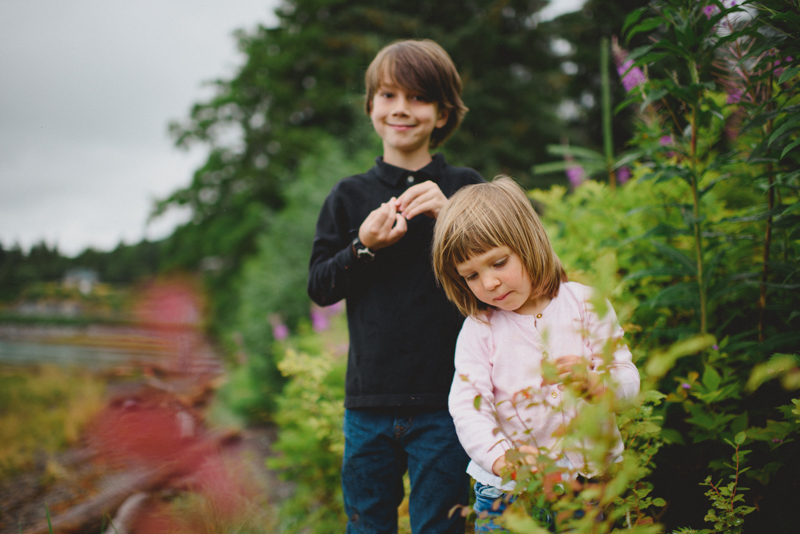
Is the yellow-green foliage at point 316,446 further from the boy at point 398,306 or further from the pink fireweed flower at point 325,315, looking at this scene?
the pink fireweed flower at point 325,315

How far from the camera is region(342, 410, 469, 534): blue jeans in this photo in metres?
1.28

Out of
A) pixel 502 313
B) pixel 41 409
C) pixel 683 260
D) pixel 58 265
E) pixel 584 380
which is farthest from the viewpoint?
pixel 58 265

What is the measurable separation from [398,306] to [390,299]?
36mm

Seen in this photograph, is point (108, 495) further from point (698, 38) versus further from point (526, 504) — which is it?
point (698, 38)

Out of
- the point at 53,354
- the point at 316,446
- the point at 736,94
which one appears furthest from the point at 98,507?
the point at 53,354

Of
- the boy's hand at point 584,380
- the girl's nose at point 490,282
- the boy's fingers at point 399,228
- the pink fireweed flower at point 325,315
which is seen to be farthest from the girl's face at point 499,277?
the pink fireweed flower at point 325,315

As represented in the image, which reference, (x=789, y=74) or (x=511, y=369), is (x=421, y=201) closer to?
(x=511, y=369)

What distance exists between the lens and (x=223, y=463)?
2797mm

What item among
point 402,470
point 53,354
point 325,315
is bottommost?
point 53,354

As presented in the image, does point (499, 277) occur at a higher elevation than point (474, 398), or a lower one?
higher

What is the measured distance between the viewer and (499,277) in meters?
1.12

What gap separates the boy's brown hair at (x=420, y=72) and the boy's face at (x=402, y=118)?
3cm

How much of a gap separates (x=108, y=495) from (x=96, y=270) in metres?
3.49

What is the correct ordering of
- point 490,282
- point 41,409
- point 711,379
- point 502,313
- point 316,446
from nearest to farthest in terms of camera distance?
point 490,282, point 502,313, point 711,379, point 316,446, point 41,409
